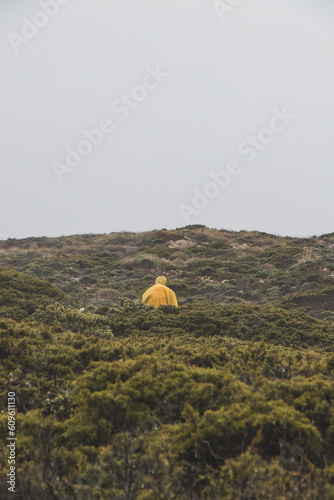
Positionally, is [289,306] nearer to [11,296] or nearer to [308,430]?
[11,296]

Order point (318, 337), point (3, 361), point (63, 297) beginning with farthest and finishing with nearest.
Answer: point (63, 297) → point (318, 337) → point (3, 361)

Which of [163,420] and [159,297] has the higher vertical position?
[159,297]

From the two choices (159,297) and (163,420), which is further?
(159,297)

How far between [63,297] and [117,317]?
10.5 ft

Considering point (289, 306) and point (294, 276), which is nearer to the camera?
point (289, 306)

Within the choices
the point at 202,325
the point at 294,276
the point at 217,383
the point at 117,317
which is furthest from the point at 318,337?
the point at 294,276

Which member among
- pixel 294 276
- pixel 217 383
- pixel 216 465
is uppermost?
pixel 294 276

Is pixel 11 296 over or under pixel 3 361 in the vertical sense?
over

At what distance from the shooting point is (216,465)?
130 inches

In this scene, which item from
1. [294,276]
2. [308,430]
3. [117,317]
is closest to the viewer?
[308,430]

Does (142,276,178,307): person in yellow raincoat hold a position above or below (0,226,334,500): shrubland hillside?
above

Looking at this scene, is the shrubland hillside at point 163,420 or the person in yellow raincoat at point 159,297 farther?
the person in yellow raincoat at point 159,297

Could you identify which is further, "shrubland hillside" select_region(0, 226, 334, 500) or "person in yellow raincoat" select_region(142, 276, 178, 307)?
"person in yellow raincoat" select_region(142, 276, 178, 307)

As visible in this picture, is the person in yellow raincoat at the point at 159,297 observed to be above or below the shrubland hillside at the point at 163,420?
above
